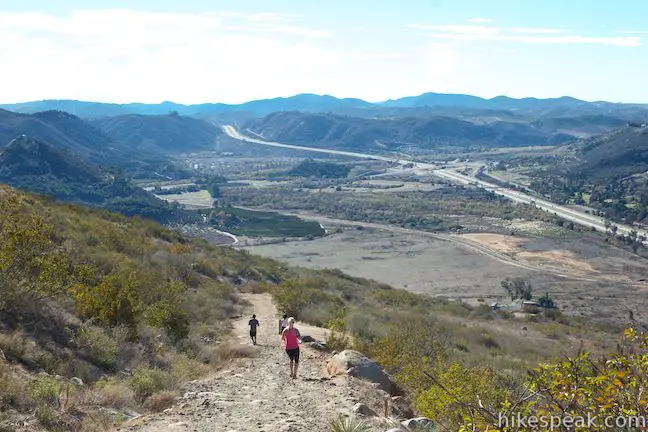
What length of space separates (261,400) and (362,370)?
2390 mm

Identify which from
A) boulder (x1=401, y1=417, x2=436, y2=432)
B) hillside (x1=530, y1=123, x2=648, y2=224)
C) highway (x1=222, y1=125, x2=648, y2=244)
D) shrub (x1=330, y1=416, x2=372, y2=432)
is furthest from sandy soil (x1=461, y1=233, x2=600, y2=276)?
shrub (x1=330, y1=416, x2=372, y2=432)

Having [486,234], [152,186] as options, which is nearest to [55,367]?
[486,234]

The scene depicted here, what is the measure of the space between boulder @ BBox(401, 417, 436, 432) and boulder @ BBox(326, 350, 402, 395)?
235 centimetres

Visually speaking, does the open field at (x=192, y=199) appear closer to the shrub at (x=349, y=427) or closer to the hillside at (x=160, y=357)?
the hillside at (x=160, y=357)

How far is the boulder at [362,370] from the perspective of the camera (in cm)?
→ 1121

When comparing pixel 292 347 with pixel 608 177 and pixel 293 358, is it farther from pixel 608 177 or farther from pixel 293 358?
pixel 608 177

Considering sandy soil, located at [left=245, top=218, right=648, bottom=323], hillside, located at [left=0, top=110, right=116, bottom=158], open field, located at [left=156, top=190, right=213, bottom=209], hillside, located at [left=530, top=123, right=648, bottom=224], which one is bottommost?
sandy soil, located at [left=245, top=218, right=648, bottom=323]

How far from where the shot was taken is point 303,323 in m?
19.9

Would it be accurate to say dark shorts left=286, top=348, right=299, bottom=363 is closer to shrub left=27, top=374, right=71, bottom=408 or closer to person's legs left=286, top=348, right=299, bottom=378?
person's legs left=286, top=348, right=299, bottom=378

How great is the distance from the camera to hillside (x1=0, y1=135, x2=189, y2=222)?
7462 cm

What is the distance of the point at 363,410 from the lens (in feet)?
29.8

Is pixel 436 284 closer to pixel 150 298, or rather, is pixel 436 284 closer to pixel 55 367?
pixel 150 298

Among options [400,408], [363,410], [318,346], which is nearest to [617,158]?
[318,346]

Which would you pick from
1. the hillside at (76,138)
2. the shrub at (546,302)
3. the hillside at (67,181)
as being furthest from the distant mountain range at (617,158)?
the hillside at (76,138)
